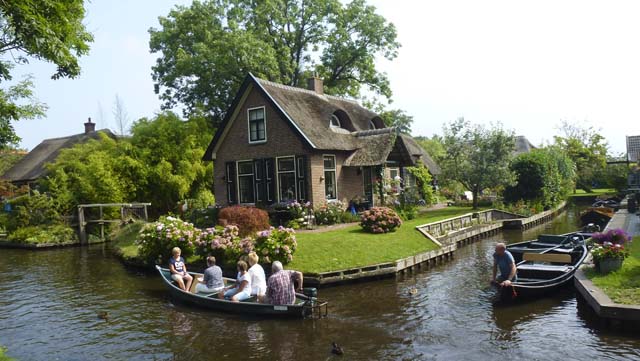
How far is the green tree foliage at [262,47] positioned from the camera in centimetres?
3522

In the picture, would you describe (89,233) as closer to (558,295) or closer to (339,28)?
(339,28)

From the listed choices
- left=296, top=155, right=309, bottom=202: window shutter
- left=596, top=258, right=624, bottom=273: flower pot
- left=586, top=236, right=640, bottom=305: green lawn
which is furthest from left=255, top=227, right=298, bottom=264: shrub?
left=596, top=258, right=624, bottom=273: flower pot

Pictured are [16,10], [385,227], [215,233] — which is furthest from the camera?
[385,227]

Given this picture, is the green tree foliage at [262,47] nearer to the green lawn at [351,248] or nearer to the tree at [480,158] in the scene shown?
the tree at [480,158]

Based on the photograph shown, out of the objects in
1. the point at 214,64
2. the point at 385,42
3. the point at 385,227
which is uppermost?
the point at 385,42

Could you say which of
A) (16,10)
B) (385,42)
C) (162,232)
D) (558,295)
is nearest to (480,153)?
(385,42)

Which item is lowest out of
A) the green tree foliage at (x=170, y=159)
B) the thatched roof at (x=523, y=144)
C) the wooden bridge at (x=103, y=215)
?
the wooden bridge at (x=103, y=215)

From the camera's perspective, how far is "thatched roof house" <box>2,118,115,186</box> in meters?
44.4

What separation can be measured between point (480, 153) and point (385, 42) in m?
14.0

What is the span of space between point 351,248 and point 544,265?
21.0ft

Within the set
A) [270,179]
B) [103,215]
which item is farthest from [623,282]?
[103,215]

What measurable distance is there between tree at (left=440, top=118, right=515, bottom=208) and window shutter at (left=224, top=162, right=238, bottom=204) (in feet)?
48.4

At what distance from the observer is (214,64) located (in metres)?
35.2

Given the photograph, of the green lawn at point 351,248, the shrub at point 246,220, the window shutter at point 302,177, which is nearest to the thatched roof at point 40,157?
the window shutter at point 302,177
